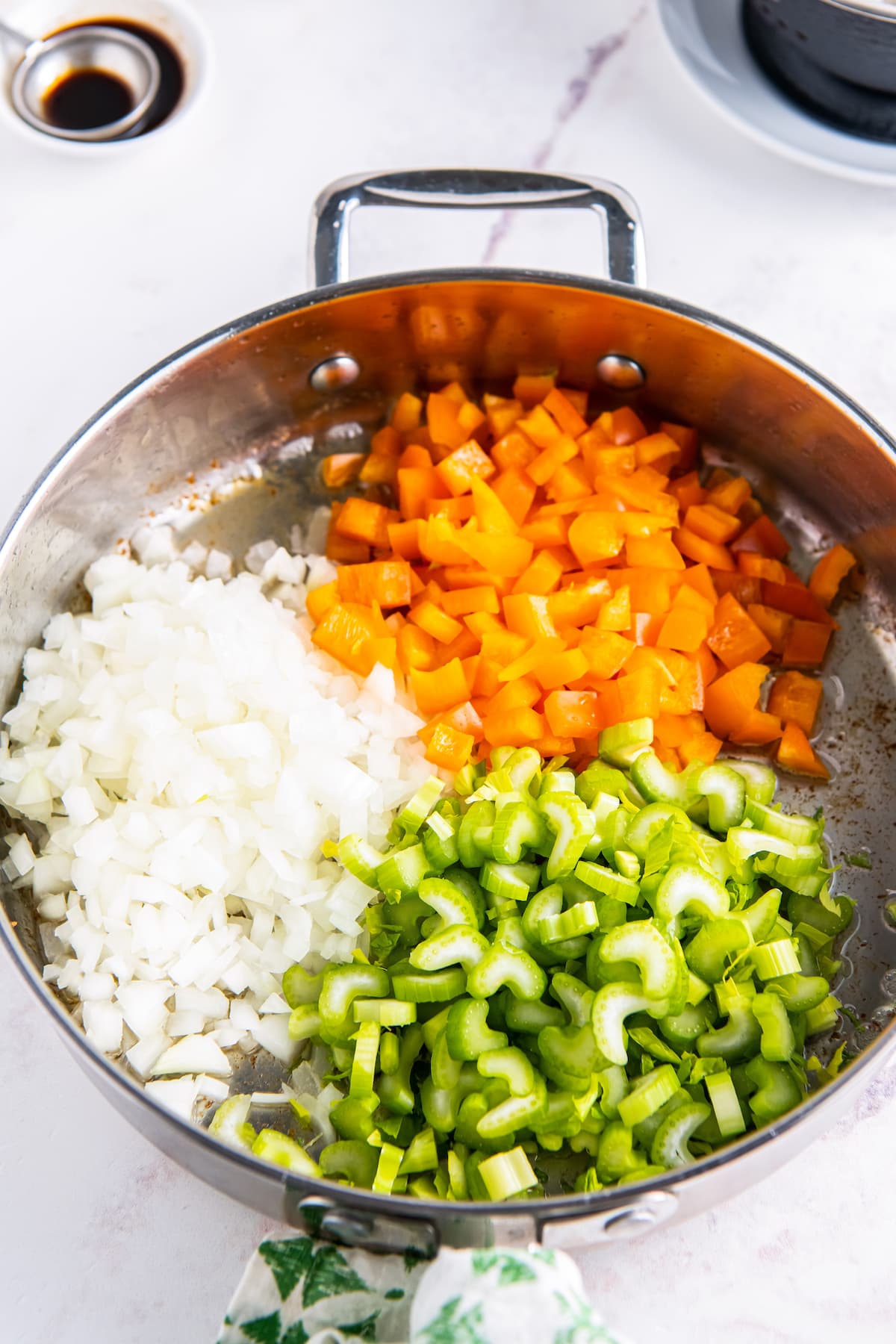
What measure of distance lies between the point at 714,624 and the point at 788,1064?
52cm

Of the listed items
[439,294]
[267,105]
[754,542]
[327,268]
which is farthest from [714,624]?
[267,105]

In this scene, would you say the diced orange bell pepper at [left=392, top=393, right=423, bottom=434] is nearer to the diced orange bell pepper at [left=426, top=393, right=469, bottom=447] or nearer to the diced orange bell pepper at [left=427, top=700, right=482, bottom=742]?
the diced orange bell pepper at [left=426, top=393, right=469, bottom=447]

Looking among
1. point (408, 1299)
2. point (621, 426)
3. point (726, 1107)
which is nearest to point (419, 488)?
point (621, 426)

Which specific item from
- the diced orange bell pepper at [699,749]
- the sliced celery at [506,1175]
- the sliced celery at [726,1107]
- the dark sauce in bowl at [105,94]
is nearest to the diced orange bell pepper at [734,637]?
the diced orange bell pepper at [699,749]

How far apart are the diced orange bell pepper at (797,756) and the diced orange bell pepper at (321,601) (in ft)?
1.83

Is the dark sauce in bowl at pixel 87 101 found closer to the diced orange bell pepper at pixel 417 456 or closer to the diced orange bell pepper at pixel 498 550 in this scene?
the diced orange bell pepper at pixel 417 456

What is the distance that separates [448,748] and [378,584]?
234mm

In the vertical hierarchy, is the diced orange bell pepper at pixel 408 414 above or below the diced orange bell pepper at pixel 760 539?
below

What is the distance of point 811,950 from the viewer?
1281mm

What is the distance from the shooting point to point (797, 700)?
1.45 m

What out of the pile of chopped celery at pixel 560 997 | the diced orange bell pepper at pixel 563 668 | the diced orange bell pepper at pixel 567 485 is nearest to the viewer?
the pile of chopped celery at pixel 560 997

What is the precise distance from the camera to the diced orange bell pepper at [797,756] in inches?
55.6

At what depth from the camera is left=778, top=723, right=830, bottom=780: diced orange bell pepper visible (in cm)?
141

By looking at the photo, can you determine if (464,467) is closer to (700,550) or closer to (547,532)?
(547,532)
